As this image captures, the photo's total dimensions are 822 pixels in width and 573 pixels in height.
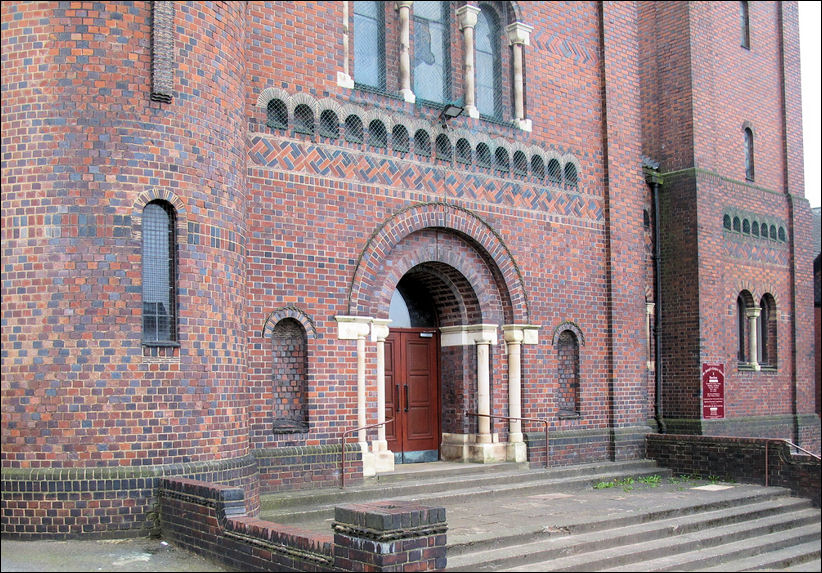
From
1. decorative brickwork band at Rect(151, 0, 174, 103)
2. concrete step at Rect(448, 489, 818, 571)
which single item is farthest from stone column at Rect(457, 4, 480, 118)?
concrete step at Rect(448, 489, 818, 571)

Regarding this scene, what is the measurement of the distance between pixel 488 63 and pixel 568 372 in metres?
5.75

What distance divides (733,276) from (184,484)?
551 inches

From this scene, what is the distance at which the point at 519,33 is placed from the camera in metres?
15.8

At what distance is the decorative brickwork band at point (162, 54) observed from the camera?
1043 cm

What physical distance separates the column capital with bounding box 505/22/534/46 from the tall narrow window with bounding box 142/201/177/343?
25.7ft

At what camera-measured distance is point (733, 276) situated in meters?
19.6

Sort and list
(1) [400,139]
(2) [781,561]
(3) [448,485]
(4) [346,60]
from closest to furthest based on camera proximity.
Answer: (2) [781,561] < (3) [448,485] < (4) [346,60] < (1) [400,139]

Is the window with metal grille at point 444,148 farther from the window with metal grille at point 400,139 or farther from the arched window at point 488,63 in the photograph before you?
the arched window at point 488,63

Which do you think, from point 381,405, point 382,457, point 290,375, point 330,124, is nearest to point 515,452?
point 382,457

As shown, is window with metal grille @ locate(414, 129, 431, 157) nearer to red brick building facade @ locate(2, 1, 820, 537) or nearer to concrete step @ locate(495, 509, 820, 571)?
red brick building facade @ locate(2, 1, 820, 537)

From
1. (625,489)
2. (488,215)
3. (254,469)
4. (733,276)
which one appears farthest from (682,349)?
(254,469)

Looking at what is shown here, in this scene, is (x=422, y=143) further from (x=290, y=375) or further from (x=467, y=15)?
(x=290, y=375)

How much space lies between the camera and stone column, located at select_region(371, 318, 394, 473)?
13148 mm

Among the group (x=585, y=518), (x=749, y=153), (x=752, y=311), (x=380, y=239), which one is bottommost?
(x=585, y=518)
